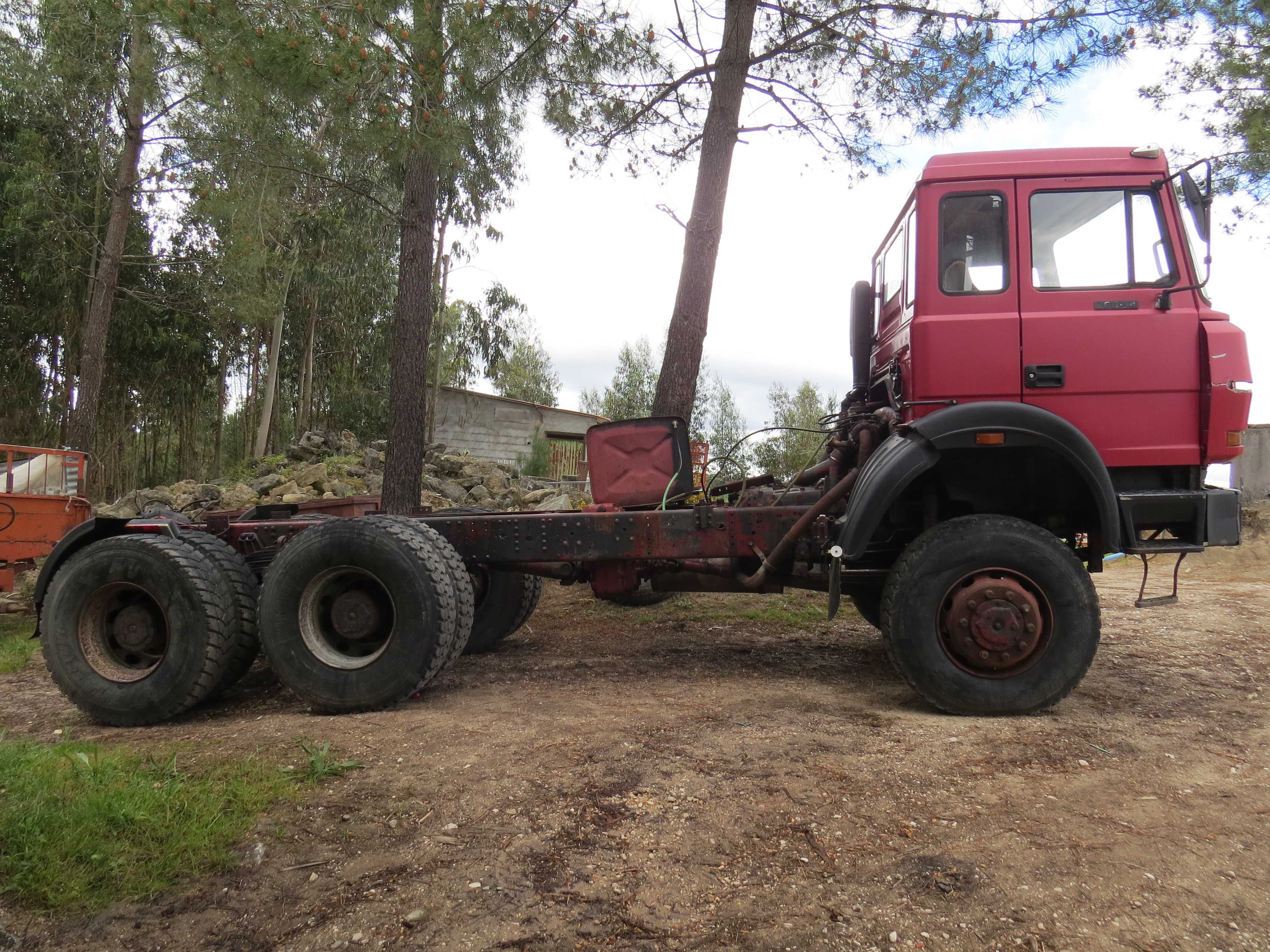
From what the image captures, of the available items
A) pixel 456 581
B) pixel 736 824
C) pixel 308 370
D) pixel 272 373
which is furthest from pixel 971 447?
pixel 308 370

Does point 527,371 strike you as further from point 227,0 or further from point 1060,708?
point 1060,708

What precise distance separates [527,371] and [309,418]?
846 inches

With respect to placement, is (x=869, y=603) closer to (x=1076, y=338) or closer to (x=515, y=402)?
(x=1076, y=338)

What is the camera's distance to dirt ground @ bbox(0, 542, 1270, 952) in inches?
83.2

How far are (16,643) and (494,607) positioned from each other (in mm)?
4224

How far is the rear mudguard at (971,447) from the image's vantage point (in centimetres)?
384

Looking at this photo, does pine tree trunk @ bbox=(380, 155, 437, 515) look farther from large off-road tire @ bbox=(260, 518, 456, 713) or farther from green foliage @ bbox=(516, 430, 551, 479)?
green foliage @ bbox=(516, 430, 551, 479)

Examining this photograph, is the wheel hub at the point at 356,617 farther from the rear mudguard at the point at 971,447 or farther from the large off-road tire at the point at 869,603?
the large off-road tire at the point at 869,603

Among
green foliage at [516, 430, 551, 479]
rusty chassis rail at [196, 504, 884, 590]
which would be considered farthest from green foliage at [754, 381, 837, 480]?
green foliage at [516, 430, 551, 479]

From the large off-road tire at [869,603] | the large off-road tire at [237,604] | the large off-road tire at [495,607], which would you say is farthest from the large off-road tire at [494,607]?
the large off-road tire at [869,603]

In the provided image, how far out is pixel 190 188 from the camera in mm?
12461

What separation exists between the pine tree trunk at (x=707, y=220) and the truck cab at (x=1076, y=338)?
3.42 m

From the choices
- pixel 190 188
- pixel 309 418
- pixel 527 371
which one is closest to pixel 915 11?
pixel 190 188

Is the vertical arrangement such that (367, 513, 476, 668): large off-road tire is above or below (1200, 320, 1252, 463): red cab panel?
below
